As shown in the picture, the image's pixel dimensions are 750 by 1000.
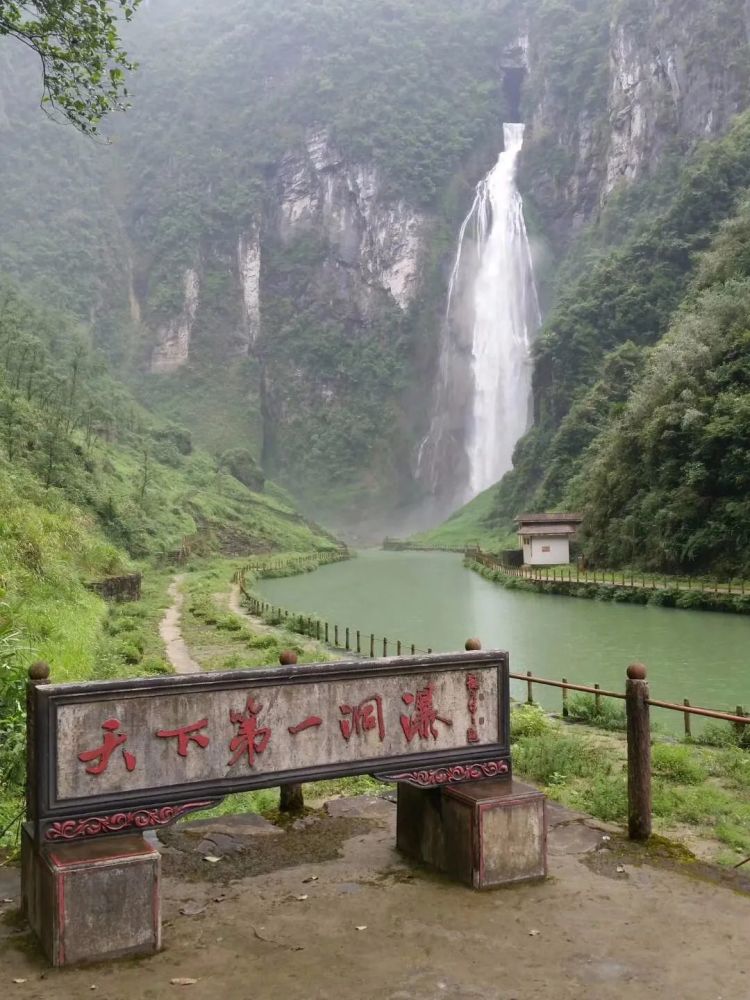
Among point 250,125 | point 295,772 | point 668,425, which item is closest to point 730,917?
point 295,772

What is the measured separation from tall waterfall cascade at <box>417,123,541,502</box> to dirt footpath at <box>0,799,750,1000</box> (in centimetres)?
7309

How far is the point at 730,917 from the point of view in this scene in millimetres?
4242

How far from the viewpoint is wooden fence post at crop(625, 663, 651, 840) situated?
528 centimetres

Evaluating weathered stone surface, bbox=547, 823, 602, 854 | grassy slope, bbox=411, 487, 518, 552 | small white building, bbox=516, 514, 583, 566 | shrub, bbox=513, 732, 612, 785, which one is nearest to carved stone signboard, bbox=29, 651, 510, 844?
weathered stone surface, bbox=547, 823, 602, 854

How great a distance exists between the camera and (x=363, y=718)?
4.64 meters

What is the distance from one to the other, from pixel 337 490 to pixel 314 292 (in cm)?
2397

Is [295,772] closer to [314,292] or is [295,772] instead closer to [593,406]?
[593,406]

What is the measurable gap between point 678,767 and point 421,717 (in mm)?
3981

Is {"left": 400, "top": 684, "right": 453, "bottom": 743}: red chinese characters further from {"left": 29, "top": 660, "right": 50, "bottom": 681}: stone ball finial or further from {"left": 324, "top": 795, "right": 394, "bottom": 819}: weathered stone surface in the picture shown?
{"left": 29, "top": 660, "right": 50, "bottom": 681}: stone ball finial

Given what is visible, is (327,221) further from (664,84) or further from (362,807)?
(362,807)

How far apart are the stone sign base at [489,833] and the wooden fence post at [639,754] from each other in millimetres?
860

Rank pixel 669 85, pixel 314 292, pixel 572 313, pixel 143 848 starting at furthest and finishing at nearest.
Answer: pixel 314 292, pixel 669 85, pixel 572 313, pixel 143 848

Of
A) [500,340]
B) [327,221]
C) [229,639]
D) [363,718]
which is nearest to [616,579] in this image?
[229,639]

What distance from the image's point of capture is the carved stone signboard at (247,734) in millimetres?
3932
